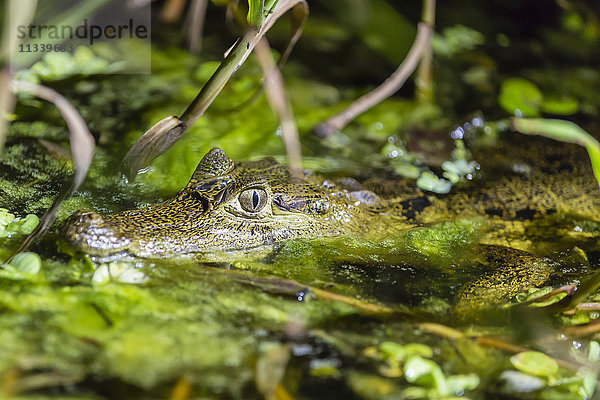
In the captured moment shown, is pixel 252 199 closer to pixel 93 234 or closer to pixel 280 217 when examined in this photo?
pixel 280 217

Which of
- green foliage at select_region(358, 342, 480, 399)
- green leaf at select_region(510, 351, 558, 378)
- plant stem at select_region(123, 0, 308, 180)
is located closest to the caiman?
plant stem at select_region(123, 0, 308, 180)

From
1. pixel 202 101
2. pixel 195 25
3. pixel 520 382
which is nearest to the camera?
pixel 520 382

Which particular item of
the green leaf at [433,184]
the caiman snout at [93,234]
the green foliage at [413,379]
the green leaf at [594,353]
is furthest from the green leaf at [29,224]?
the green leaf at [594,353]

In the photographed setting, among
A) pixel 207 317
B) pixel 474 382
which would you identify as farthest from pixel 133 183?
pixel 474 382

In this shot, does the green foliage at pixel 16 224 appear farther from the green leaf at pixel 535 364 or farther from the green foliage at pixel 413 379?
the green leaf at pixel 535 364

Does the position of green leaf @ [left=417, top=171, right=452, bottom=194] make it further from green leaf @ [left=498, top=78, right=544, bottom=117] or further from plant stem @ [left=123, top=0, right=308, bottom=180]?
plant stem @ [left=123, top=0, right=308, bottom=180]

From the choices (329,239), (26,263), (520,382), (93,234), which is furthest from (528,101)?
(26,263)
